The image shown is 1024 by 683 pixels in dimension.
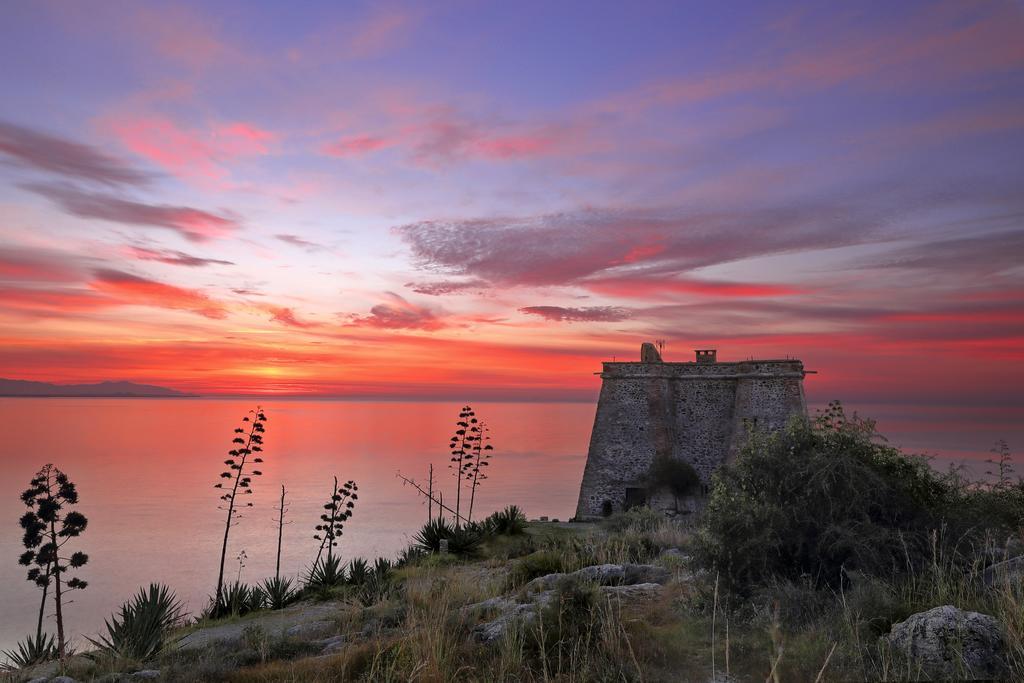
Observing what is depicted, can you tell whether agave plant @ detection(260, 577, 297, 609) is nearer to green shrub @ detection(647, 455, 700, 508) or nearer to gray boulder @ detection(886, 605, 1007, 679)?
gray boulder @ detection(886, 605, 1007, 679)

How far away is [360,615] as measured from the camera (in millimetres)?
8789

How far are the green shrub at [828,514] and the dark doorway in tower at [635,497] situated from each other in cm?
2639

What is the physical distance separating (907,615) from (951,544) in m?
2.34

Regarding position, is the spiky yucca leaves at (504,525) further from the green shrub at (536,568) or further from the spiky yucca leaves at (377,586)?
the green shrub at (536,568)

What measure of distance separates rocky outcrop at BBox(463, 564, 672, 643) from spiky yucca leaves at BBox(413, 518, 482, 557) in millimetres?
8761

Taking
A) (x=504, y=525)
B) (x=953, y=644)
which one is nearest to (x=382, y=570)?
(x=504, y=525)

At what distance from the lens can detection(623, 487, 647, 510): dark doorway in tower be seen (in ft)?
112

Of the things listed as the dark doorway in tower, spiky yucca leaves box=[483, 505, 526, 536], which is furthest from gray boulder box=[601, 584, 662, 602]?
the dark doorway in tower

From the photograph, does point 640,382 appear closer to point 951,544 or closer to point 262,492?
point 951,544

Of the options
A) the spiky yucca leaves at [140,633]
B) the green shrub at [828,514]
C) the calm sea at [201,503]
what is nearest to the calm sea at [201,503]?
the calm sea at [201,503]

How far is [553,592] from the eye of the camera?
7.69 metres

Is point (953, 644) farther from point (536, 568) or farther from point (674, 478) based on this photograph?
point (674, 478)

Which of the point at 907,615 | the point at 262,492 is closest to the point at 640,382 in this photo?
the point at 907,615

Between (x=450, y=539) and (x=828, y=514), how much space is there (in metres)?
12.7
